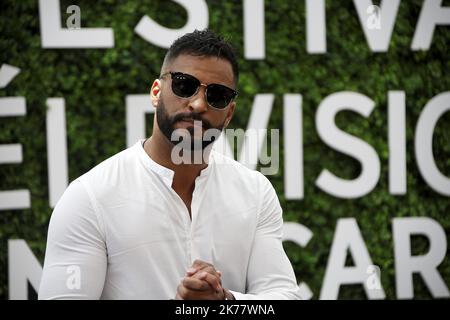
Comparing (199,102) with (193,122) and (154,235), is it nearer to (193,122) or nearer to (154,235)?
(193,122)

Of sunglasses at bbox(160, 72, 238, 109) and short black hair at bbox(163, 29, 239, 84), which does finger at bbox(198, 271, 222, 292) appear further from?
short black hair at bbox(163, 29, 239, 84)

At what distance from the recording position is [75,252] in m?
1.88

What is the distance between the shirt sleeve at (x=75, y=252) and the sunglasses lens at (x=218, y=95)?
22.5 inches

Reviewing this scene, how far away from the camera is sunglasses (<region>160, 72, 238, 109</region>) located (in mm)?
2113

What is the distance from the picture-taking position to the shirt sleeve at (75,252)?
1847 mm

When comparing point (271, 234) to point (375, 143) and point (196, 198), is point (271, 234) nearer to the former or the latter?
point (196, 198)

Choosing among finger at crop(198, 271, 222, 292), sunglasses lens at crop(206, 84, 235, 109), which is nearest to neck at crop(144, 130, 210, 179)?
sunglasses lens at crop(206, 84, 235, 109)

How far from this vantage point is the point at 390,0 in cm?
441

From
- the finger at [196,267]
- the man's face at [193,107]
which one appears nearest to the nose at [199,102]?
the man's face at [193,107]

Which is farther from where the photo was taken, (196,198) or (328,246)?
(328,246)

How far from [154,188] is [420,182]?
310cm

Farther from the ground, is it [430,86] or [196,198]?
[430,86]

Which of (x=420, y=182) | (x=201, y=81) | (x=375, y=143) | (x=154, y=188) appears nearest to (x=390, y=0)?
(x=375, y=143)

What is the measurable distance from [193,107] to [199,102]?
1.2 inches
